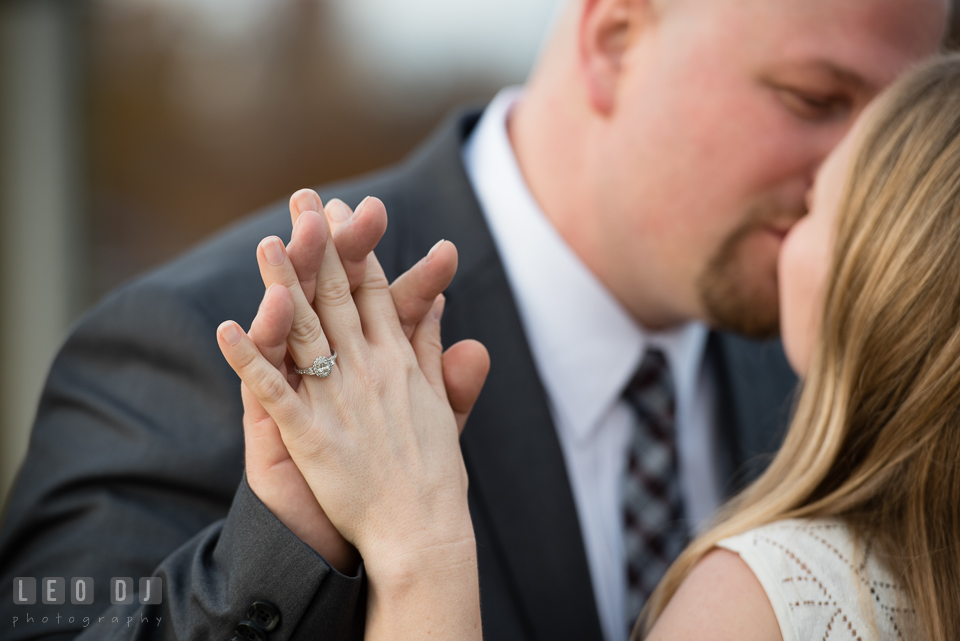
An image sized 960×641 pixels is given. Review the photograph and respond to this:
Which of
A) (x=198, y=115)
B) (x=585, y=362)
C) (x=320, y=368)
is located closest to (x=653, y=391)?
(x=585, y=362)

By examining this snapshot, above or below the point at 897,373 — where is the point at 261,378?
above

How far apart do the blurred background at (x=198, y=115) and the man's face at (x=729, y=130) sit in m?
2.99

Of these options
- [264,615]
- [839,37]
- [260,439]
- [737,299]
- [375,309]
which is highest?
[839,37]

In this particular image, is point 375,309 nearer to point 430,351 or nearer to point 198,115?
point 430,351

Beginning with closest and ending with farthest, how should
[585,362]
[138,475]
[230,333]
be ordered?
[230,333] → [138,475] → [585,362]

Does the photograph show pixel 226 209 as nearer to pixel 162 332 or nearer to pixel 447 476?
pixel 162 332

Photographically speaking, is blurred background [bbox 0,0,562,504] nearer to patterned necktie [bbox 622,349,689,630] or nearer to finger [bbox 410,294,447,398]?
patterned necktie [bbox 622,349,689,630]

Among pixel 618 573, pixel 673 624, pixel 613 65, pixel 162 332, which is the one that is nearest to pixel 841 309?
pixel 673 624

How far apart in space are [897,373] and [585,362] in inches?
29.8

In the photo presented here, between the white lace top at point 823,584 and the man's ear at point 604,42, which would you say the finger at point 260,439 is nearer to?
the white lace top at point 823,584

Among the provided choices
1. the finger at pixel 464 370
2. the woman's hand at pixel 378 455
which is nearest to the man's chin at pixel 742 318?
the finger at pixel 464 370

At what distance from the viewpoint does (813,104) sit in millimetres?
1740

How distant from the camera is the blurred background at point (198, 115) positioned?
3.83 m

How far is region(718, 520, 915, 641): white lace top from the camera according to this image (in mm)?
→ 1060
